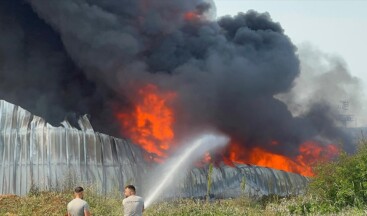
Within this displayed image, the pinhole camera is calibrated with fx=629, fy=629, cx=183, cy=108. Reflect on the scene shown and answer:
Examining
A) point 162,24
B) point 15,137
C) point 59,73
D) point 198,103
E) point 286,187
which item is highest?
point 162,24

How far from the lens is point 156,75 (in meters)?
49.4

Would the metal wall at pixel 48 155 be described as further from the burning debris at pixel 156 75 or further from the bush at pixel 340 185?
the bush at pixel 340 185

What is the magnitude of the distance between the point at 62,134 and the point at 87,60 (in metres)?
14.9

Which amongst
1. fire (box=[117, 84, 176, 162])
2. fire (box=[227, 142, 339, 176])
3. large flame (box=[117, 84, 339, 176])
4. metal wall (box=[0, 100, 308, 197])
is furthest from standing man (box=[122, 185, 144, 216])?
fire (box=[227, 142, 339, 176])

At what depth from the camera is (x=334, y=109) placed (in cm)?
6247

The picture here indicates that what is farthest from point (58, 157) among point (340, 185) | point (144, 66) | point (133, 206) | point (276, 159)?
point (133, 206)

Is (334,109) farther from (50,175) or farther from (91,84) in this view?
(50,175)

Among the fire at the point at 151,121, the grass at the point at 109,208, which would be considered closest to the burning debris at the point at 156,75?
the fire at the point at 151,121

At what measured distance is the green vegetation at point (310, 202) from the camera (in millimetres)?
24656

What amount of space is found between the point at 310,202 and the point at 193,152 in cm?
1790

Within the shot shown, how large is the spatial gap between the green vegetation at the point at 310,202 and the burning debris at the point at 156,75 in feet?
57.4

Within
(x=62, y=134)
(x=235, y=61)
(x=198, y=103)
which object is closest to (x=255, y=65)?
(x=235, y=61)

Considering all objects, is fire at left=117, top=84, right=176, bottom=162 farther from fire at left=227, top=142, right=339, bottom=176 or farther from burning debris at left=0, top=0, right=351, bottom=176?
fire at left=227, top=142, right=339, bottom=176

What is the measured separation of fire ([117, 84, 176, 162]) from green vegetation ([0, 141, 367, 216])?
49.7ft
